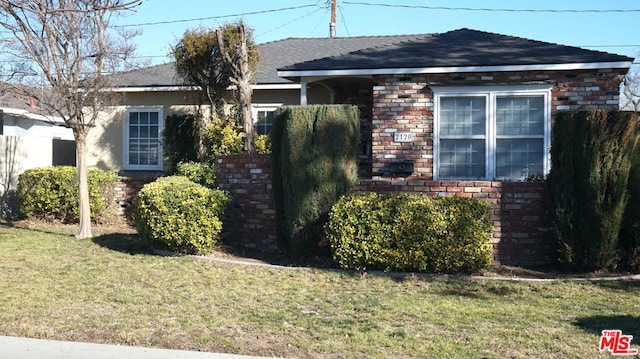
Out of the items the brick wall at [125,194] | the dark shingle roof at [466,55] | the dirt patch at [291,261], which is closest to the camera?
the dirt patch at [291,261]

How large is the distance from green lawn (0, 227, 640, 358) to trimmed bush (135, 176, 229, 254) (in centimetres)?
40

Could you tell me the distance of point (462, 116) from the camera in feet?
39.8

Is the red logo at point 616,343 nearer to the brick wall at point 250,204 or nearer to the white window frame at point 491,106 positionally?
the white window frame at point 491,106

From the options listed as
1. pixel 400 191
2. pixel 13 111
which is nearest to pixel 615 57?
pixel 400 191

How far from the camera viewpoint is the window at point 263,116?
15711 millimetres

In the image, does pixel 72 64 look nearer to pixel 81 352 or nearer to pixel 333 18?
pixel 81 352

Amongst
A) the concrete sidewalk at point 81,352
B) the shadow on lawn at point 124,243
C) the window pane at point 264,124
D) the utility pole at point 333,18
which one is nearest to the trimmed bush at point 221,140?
the window pane at point 264,124

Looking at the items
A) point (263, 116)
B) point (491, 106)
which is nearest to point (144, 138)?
point (263, 116)

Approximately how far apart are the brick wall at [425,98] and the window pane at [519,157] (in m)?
0.77

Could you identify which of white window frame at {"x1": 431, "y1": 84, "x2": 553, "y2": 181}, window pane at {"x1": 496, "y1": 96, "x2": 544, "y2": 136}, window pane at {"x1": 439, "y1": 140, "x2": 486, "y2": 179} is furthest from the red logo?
window pane at {"x1": 496, "y1": 96, "x2": 544, "y2": 136}

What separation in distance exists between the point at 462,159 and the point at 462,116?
0.79 metres

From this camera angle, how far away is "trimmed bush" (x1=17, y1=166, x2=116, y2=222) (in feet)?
47.8

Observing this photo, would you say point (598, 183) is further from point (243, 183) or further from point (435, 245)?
point (243, 183)

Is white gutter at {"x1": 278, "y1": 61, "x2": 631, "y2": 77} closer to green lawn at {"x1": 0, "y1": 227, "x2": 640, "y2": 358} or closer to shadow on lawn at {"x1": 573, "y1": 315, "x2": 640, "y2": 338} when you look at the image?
green lawn at {"x1": 0, "y1": 227, "x2": 640, "y2": 358}
